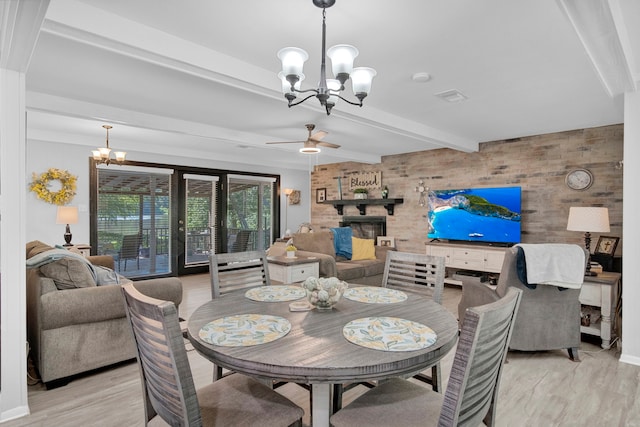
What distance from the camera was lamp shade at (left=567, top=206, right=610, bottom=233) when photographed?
11.7ft

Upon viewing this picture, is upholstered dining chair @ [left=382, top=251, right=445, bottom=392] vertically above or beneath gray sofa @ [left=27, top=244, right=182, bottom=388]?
above

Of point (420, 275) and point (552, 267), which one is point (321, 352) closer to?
point (420, 275)

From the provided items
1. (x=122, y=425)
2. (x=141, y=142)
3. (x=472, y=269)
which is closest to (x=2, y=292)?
(x=122, y=425)

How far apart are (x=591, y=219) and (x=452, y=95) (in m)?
1.89

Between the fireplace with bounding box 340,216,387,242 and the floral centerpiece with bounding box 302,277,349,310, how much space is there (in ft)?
17.7

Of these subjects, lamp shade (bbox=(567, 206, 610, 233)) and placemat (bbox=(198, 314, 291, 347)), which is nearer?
placemat (bbox=(198, 314, 291, 347))

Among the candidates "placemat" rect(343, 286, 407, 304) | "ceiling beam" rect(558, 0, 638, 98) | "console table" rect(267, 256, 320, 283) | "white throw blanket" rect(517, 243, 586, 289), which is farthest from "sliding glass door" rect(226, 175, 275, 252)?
"ceiling beam" rect(558, 0, 638, 98)

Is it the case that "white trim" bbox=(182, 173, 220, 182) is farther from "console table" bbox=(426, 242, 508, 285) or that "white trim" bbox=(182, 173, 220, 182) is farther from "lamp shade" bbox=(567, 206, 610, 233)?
"lamp shade" bbox=(567, 206, 610, 233)

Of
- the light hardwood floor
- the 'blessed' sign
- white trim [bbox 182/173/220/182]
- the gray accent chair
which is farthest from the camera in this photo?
the 'blessed' sign

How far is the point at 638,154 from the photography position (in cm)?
290

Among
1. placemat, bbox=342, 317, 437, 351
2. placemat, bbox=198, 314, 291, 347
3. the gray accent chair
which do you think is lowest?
the gray accent chair

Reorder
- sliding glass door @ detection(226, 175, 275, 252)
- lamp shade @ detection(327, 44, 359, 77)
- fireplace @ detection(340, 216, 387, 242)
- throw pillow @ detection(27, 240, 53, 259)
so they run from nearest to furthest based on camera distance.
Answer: lamp shade @ detection(327, 44, 359, 77) → throw pillow @ detection(27, 240, 53, 259) → fireplace @ detection(340, 216, 387, 242) → sliding glass door @ detection(226, 175, 275, 252)

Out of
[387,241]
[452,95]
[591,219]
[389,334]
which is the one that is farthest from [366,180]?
[389,334]

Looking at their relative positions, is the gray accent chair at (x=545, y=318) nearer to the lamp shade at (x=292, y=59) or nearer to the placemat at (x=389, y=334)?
the placemat at (x=389, y=334)
